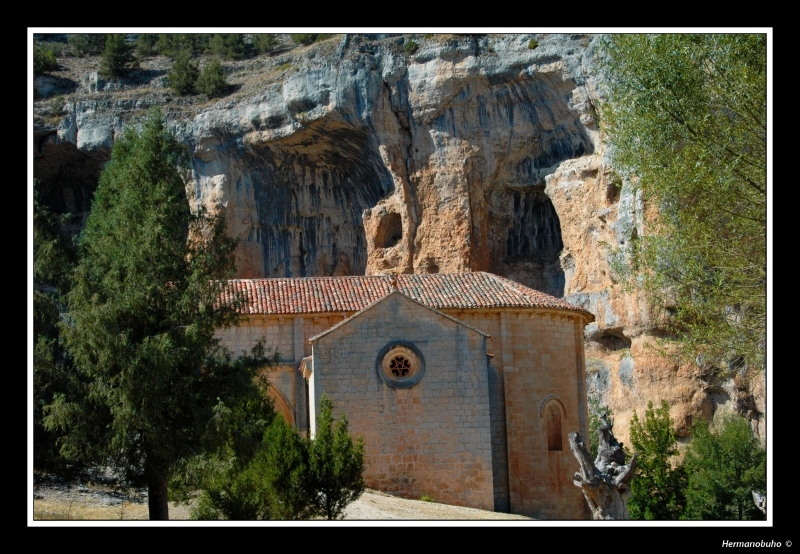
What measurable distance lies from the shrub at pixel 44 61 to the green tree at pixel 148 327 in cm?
3648

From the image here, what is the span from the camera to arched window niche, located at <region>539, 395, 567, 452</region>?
28781mm

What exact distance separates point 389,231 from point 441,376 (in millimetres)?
22640

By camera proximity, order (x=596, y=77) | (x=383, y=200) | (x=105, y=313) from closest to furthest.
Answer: (x=105, y=313) < (x=596, y=77) < (x=383, y=200)

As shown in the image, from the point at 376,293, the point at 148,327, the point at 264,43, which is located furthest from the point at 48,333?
the point at 264,43

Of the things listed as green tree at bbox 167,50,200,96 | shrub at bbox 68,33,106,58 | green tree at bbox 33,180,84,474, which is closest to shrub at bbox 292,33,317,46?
green tree at bbox 167,50,200,96

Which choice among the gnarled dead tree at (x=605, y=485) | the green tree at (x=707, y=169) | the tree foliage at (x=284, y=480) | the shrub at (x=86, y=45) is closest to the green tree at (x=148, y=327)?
the tree foliage at (x=284, y=480)

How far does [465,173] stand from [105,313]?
27465mm

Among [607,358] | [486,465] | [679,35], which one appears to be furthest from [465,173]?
[679,35]

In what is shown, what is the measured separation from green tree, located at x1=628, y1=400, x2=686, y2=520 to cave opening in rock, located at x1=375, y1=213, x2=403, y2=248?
46.4 feet

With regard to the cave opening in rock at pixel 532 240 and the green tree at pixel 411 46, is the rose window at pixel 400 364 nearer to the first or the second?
the cave opening in rock at pixel 532 240

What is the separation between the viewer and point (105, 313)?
1912 centimetres

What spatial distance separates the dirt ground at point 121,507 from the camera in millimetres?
19750

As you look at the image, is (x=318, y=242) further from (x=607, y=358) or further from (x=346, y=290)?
(x=346, y=290)

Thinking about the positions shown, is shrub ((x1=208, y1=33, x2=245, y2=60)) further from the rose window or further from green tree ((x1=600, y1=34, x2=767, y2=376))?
green tree ((x1=600, y1=34, x2=767, y2=376))
